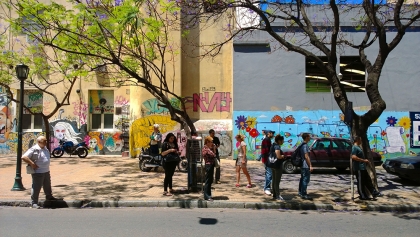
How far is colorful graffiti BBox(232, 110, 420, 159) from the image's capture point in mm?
16375

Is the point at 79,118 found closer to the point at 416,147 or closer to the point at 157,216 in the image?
the point at 157,216

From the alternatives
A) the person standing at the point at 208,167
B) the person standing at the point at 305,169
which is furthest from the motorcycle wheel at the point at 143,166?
the person standing at the point at 305,169

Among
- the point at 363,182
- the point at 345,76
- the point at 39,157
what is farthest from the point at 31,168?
the point at 345,76

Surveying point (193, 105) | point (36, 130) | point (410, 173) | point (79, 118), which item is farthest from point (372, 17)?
point (36, 130)

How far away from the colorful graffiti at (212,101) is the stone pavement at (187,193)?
5.28 meters

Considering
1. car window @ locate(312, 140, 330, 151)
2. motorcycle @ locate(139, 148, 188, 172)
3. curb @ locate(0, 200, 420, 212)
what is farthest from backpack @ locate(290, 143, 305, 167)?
motorcycle @ locate(139, 148, 188, 172)

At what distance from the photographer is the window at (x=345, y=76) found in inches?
652

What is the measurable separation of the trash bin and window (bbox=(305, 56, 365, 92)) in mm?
9276

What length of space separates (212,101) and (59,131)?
882 centimetres

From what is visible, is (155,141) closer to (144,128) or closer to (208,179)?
(208,179)

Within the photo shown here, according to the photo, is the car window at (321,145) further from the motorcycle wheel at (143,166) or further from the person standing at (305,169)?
the motorcycle wheel at (143,166)

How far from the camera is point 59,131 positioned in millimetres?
19328

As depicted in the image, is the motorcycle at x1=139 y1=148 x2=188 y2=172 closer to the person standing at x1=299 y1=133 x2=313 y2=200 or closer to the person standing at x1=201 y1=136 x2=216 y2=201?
the person standing at x1=201 y1=136 x2=216 y2=201

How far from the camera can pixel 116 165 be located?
14.9 metres
